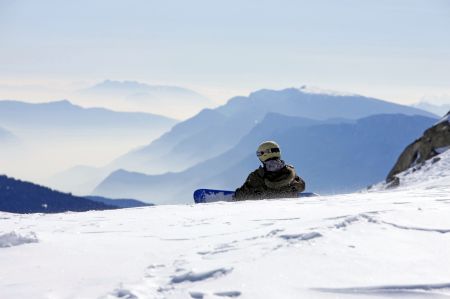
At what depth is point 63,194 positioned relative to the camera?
135250 mm

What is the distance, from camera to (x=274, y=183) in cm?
1047

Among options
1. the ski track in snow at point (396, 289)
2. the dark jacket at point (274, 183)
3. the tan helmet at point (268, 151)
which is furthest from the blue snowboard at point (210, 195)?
the ski track in snow at point (396, 289)

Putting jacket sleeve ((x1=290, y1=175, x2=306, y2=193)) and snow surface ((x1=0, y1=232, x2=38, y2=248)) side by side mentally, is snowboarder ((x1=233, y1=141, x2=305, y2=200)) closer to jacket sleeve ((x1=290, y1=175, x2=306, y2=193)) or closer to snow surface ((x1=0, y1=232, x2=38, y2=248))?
jacket sleeve ((x1=290, y1=175, x2=306, y2=193))

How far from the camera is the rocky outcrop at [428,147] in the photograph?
111 ft

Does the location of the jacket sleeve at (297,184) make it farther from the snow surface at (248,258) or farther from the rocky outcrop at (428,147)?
the rocky outcrop at (428,147)

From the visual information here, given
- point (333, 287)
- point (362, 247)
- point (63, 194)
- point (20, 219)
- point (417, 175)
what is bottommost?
point (333, 287)

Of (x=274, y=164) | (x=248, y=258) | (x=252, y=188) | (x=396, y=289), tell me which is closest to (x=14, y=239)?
(x=248, y=258)

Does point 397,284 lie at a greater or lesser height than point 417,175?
lesser

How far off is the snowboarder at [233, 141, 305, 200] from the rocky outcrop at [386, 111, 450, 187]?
23.8 m

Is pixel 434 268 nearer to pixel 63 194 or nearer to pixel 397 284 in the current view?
pixel 397 284

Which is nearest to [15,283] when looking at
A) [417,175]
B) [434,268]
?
[434,268]

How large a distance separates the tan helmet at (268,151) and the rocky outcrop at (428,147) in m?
24.3

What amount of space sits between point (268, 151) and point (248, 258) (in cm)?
551

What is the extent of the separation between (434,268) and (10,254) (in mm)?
3946
